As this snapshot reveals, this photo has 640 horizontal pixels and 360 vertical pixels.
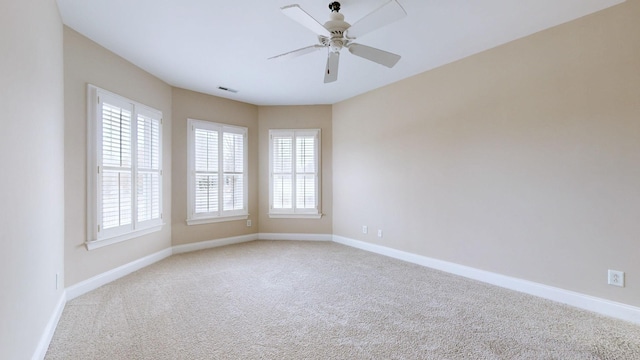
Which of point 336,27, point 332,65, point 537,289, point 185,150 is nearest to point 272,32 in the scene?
point 332,65

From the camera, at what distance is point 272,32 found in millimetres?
2857

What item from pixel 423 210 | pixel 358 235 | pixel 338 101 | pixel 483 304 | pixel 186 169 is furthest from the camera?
pixel 338 101

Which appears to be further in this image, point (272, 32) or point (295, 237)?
point (295, 237)

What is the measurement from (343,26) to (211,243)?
418cm

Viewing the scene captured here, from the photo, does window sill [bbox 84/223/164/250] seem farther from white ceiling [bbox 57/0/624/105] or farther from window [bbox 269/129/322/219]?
white ceiling [bbox 57/0/624/105]

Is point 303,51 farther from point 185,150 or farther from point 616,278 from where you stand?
point 616,278

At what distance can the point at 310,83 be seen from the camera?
431 centimetres

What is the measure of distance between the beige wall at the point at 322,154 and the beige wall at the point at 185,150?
0.15 metres

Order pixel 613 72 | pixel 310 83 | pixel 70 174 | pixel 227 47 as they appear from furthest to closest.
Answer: pixel 310 83 → pixel 227 47 → pixel 70 174 → pixel 613 72

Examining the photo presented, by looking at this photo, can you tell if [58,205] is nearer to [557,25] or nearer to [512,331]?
[512,331]

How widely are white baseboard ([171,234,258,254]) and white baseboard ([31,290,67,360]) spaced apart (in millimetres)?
1857

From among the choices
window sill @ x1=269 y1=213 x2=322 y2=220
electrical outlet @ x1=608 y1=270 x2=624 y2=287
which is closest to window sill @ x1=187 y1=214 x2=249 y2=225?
window sill @ x1=269 y1=213 x2=322 y2=220

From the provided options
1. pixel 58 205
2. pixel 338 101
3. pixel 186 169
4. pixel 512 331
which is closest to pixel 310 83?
pixel 338 101

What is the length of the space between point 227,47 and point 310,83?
1.45m
